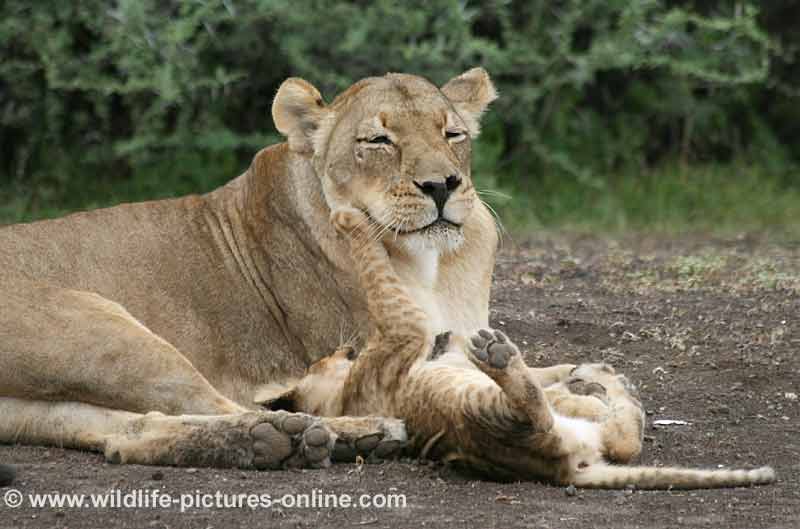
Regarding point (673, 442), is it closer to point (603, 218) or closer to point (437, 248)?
point (437, 248)

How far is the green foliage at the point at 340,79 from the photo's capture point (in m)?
8.51

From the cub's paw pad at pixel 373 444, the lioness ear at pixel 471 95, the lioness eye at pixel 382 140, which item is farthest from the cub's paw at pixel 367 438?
the lioness ear at pixel 471 95

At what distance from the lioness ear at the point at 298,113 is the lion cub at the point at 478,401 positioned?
0.47 m

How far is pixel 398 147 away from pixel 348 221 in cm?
29

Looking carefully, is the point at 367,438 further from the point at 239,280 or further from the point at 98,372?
the point at 239,280

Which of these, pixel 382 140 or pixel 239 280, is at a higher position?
pixel 382 140

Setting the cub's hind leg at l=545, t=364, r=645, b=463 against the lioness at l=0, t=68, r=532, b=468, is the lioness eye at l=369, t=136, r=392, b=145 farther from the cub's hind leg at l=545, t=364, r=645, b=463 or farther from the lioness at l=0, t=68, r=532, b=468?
the cub's hind leg at l=545, t=364, r=645, b=463

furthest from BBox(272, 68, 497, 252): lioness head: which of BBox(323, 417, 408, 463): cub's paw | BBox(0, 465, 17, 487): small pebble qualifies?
BBox(0, 465, 17, 487): small pebble

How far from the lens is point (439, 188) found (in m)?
4.49

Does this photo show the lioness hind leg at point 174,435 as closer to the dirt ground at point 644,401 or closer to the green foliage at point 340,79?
the dirt ground at point 644,401

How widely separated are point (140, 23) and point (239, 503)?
5035 millimetres

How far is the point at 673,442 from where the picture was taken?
4523 millimetres

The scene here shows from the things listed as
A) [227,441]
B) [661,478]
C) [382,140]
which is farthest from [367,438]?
[382,140]

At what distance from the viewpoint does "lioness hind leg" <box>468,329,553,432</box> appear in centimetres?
362
